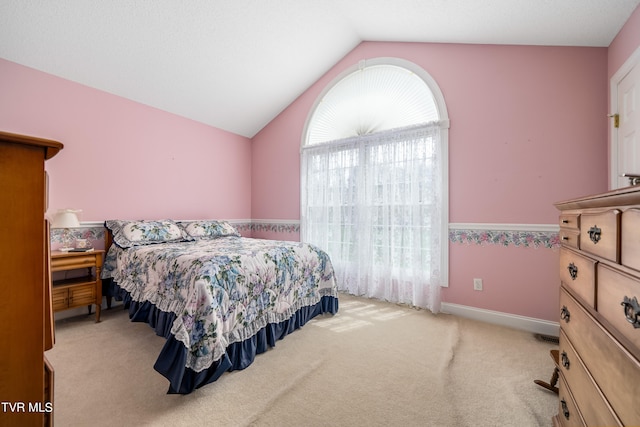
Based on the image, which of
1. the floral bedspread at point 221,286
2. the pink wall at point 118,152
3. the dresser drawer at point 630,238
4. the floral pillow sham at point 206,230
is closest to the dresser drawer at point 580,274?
the dresser drawer at point 630,238

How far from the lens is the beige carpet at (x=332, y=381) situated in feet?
4.45

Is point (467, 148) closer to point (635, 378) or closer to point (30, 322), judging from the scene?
point (635, 378)

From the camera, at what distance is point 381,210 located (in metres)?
3.16

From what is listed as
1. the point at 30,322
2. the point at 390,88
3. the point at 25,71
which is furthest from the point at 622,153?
the point at 25,71

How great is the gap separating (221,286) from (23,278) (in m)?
1.08

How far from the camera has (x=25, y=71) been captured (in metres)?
2.46

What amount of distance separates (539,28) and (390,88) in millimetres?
1449

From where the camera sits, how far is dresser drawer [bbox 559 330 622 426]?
0.75 meters

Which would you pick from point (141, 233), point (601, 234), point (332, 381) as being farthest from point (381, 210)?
point (141, 233)

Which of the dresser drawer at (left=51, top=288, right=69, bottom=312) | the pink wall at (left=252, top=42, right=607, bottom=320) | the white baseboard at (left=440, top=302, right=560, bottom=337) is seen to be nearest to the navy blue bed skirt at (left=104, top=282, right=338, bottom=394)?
the dresser drawer at (left=51, top=288, right=69, bottom=312)

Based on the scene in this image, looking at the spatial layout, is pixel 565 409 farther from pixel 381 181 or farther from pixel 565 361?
pixel 381 181

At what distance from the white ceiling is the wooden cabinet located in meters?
2.35

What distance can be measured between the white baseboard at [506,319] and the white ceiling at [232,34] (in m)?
2.34

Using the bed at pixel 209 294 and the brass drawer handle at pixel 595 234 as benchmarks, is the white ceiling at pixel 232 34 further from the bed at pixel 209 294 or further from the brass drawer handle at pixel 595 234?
the brass drawer handle at pixel 595 234
